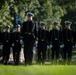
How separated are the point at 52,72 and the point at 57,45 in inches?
335

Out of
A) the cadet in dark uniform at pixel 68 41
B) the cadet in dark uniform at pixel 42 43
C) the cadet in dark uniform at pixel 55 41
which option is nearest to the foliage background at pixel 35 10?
the cadet in dark uniform at pixel 42 43

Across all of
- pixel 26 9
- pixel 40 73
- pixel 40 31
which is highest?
pixel 26 9

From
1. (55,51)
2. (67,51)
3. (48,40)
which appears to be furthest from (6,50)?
(67,51)

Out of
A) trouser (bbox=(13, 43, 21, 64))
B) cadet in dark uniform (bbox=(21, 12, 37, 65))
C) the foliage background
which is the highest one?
the foliage background

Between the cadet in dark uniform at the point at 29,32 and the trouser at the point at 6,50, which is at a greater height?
the cadet in dark uniform at the point at 29,32

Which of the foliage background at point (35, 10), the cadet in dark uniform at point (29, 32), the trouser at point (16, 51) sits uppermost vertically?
the foliage background at point (35, 10)

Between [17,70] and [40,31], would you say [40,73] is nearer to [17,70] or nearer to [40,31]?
[17,70]

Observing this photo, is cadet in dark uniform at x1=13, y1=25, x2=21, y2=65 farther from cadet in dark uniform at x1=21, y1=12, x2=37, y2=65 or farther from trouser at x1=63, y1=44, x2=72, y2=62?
trouser at x1=63, y1=44, x2=72, y2=62

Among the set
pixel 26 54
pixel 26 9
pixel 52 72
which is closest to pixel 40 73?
pixel 52 72

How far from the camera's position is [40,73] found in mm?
4695

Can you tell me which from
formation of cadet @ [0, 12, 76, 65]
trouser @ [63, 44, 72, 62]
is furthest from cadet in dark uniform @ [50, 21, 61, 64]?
trouser @ [63, 44, 72, 62]

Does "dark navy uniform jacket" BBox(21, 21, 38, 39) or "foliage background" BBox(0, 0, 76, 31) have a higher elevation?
"foliage background" BBox(0, 0, 76, 31)

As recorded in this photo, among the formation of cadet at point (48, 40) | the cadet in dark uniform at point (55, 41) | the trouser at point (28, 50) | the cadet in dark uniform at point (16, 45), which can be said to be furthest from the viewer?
the cadet in dark uniform at point (16, 45)

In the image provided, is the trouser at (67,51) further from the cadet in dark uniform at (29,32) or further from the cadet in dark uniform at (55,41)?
the cadet in dark uniform at (29,32)
